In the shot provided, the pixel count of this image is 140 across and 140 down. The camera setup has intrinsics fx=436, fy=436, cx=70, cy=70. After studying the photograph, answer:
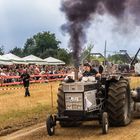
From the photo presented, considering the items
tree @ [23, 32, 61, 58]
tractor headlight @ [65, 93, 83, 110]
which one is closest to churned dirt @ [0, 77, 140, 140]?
tractor headlight @ [65, 93, 83, 110]

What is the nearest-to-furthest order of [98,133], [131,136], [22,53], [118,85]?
[131,136] < [98,133] < [118,85] < [22,53]

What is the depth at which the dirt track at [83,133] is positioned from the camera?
34.9 ft

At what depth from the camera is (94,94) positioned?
11.7 m

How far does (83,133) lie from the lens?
11445mm

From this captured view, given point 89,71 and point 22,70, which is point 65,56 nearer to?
point 22,70

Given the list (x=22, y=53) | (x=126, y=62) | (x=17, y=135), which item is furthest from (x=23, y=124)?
(x=22, y=53)

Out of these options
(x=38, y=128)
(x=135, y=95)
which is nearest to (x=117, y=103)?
(x=38, y=128)

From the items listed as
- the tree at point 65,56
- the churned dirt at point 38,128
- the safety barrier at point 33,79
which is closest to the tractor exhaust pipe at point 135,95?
the churned dirt at point 38,128

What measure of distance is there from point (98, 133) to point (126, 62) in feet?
40.2

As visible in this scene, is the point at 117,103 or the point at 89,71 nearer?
the point at 117,103

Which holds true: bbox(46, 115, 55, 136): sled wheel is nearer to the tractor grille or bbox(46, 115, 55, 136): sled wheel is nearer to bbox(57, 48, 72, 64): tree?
the tractor grille

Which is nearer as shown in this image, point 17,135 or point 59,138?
point 59,138

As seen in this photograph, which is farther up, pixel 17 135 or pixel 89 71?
pixel 89 71

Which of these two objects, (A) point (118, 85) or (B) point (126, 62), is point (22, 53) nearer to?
(B) point (126, 62)
